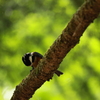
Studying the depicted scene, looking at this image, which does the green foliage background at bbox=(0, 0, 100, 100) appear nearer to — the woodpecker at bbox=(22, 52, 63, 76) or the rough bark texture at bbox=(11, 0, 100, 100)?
the woodpecker at bbox=(22, 52, 63, 76)

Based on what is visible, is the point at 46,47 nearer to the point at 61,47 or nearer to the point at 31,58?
the point at 31,58

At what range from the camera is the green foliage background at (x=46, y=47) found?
7.45ft

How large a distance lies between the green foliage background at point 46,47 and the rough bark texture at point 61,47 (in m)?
0.49

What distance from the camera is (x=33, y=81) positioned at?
157 cm

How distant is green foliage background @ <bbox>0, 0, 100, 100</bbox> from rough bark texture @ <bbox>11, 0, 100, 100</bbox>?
0.49 meters

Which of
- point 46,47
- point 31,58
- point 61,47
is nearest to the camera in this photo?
point 61,47

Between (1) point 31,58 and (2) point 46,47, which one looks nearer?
(1) point 31,58

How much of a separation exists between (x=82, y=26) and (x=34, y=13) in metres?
1.79

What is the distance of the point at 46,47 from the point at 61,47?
1.28 metres

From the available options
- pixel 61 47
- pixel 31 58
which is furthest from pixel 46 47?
pixel 61 47

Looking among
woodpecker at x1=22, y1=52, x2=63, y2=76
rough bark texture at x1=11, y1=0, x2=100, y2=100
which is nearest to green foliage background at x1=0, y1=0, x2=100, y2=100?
woodpecker at x1=22, y1=52, x2=63, y2=76

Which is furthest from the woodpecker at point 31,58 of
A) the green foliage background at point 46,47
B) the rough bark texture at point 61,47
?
the rough bark texture at point 61,47

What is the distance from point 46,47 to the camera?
2.59 metres

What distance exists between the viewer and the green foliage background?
89.4 inches
